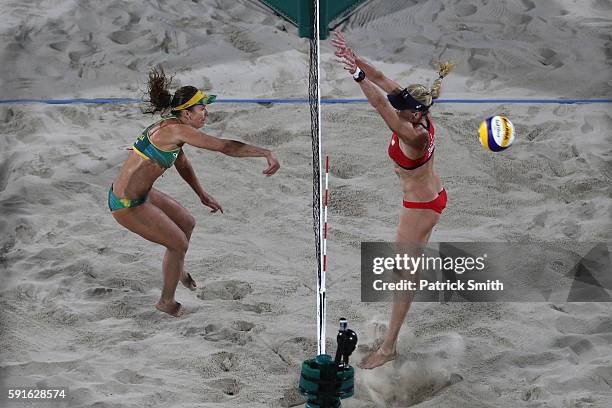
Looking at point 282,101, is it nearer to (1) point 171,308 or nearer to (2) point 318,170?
(2) point 318,170

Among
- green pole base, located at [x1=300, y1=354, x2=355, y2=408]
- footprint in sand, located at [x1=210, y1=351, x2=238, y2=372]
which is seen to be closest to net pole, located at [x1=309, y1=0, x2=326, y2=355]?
footprint in sand, located at [x1=210, y1=351, x2=238, y2=372]

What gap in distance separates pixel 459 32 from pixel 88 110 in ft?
6.81

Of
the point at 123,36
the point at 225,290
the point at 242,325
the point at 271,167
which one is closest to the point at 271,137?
the point at 271,167

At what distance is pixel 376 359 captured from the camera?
459 cm

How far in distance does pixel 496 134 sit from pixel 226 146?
1.31 m

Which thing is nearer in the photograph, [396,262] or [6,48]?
[396,262]

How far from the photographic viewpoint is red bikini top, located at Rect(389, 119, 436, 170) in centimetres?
456

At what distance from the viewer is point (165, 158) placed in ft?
14.9

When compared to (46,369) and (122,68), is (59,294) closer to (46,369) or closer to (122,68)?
(46,369)

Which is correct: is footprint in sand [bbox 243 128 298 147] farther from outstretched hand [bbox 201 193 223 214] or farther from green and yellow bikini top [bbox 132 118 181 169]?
green and yellow bikini top [bbox 132 118 181 169]

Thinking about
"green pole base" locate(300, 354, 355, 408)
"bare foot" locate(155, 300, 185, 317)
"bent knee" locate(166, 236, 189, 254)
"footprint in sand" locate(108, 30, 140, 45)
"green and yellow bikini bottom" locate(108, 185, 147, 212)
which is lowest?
"green pole base" locate(300, 354, 355, 408)

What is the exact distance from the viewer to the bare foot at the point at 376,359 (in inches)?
179

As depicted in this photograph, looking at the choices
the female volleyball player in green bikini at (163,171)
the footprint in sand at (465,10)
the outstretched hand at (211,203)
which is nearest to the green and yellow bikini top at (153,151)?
the female volleyball player in green bikini at (163,171)

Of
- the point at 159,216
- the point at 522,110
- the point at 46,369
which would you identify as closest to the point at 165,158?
the point at 159,216
